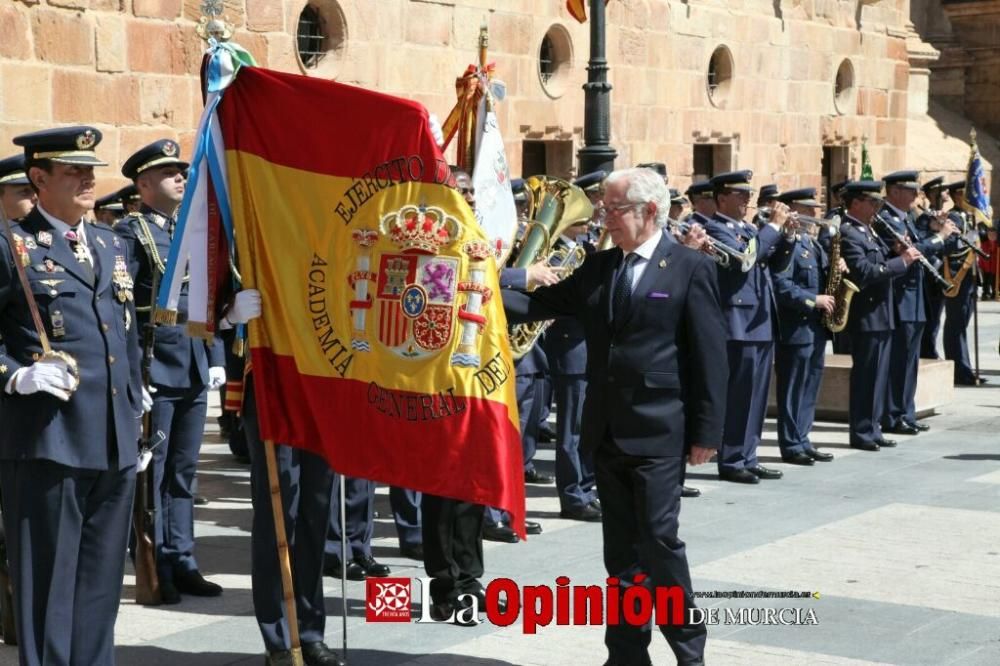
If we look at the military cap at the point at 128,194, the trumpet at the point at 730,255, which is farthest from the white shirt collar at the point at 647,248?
the trumpet at the point at 730,255

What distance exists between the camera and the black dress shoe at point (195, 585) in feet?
26.2

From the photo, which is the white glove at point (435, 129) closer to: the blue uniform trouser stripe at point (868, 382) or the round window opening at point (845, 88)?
the blue uniform trouser stripe at point (868, 382)

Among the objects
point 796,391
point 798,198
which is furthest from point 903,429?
point 798,198

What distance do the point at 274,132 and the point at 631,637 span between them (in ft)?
7.98

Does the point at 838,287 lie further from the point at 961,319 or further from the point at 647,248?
the point at 647,248

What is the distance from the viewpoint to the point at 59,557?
604 centimetres

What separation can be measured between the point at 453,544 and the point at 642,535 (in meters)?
1.36

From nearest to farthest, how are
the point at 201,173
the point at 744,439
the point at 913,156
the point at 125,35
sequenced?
the point at 201,173, the point at 744,439, the point at 125,35, the point at 913,156

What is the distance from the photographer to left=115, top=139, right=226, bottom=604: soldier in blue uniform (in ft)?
26.2

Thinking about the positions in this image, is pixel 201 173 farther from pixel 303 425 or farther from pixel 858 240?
pixel 858 240

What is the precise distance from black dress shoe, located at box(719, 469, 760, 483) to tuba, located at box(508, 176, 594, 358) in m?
2.16

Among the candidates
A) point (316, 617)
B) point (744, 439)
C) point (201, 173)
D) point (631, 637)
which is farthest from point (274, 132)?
point (744, 439)

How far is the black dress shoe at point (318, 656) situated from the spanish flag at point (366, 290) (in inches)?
32.3

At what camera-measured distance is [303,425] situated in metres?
6.57
